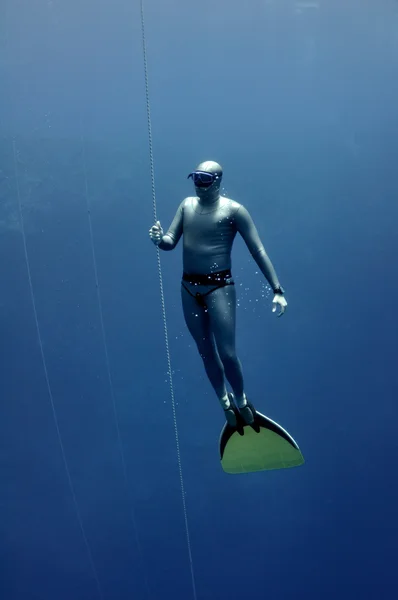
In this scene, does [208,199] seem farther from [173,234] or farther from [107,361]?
[107,361]

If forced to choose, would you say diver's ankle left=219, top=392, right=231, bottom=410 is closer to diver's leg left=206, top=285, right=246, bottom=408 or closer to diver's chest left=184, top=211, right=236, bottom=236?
diver's leg left=206, top=285, right=246, bottom=408

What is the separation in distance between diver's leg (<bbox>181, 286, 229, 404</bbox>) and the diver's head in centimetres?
47

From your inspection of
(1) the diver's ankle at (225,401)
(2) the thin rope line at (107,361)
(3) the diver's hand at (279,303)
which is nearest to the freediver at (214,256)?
(3) the diver's hand at (279,303)

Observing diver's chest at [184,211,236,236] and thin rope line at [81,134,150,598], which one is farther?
thin rope line at [81,134,150,598]

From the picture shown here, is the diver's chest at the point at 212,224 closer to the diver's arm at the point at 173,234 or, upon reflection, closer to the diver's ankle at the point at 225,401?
the diver's arm at the point at 173,234

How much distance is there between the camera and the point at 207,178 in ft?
9.36

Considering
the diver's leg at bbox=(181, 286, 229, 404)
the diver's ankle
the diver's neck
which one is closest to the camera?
the diver's neck

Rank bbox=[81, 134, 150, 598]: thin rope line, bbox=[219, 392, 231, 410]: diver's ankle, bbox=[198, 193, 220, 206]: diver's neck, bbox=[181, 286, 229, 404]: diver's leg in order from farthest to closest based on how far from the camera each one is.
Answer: bbox=[81, 134, 150, 598]: thin rope line → bbox=[219, 392, 231, 410]: diver's ankle → bbox=[181, 286, 229, 404]: diver's leg → bbox=[198, 193, 220, 206]: diver's neck

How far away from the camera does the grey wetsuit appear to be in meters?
2.96

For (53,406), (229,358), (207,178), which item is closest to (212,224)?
(207,178)

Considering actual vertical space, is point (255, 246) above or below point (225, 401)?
above

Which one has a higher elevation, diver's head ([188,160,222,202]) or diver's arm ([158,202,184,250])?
diver's head ([188,160,222,202])

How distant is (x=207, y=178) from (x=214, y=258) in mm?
365

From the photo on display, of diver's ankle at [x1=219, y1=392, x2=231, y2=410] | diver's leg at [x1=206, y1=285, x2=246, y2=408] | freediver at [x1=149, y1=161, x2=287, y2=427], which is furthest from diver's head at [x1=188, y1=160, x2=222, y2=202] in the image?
diver's ankle at [x1=219, y1=392, x2=231, y2=410]
